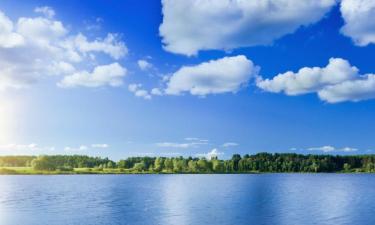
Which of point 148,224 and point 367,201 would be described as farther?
point 367,201

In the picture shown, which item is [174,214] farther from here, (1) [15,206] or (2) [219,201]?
(1) [15,206]

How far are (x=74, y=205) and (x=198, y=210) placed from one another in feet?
79.0

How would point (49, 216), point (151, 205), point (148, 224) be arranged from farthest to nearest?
point (151, 205) → point (49, 216) → point (148, 224)

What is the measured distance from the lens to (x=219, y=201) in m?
88.8

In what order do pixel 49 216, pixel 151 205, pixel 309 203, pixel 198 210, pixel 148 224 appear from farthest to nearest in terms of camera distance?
pixel 309 203, pixel 151 205, pixel 198 210, pixel 49 216, pixel 148 224

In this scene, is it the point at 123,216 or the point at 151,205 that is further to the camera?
the point at 151,205

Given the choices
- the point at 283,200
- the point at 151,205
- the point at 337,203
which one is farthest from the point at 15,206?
the point at 337,203

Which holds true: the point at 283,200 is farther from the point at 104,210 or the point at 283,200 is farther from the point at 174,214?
the point at 104,210

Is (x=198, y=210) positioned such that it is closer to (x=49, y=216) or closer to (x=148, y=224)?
(x=148, y=224)

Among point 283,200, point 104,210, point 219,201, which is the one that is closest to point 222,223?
point 104,210

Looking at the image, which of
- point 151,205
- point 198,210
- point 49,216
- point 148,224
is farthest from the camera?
point 151,205

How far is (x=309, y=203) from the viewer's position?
86.6 m

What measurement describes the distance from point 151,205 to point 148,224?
22.6 meters

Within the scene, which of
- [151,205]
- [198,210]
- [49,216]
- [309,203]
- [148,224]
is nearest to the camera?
[148,224]
